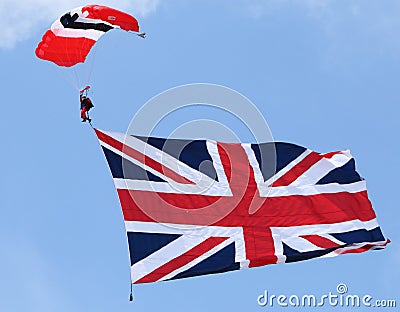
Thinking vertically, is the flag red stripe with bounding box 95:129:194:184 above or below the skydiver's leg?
below

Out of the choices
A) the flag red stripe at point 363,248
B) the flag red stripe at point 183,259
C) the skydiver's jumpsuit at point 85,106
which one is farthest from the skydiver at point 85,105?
the flag red stripe at point 363,248

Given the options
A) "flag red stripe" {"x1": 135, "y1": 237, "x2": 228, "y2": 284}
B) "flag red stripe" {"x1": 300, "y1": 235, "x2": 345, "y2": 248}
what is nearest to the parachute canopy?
"flag red stripe" {"x1": 135, "y1": 237, "x2": 228, "y2": 284}

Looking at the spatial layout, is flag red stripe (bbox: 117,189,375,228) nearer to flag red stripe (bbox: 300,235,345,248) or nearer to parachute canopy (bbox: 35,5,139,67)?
flag red stripe (bbox: 300,235,345,248)

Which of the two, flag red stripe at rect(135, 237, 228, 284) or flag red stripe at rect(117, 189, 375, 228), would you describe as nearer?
flag red stripe at rect(135, 237, 228, 284)

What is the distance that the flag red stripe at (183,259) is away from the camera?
2130 centimetres

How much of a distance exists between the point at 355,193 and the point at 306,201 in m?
1.33

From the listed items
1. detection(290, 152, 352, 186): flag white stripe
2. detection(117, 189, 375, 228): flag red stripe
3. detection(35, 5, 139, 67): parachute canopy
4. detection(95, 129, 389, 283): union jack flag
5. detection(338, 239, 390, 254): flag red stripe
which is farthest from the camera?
detection(290, 152, 352, 186): flag white stripe

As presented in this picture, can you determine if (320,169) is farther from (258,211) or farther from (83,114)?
(83,114)

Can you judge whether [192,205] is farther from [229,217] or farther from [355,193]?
[355,193]

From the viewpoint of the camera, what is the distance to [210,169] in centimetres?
2458

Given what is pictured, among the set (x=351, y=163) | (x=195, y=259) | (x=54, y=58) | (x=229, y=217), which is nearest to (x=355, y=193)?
(x=351, y=163)

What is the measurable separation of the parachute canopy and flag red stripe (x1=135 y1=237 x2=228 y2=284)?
17.9 ft

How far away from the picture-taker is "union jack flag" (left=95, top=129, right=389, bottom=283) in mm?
22219

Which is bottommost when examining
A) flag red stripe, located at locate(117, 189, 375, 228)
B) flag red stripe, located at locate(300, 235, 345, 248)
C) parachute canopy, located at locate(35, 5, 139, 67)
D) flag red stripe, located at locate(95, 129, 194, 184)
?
flag red stripe, located at locate(300, 235, 345, 248)
